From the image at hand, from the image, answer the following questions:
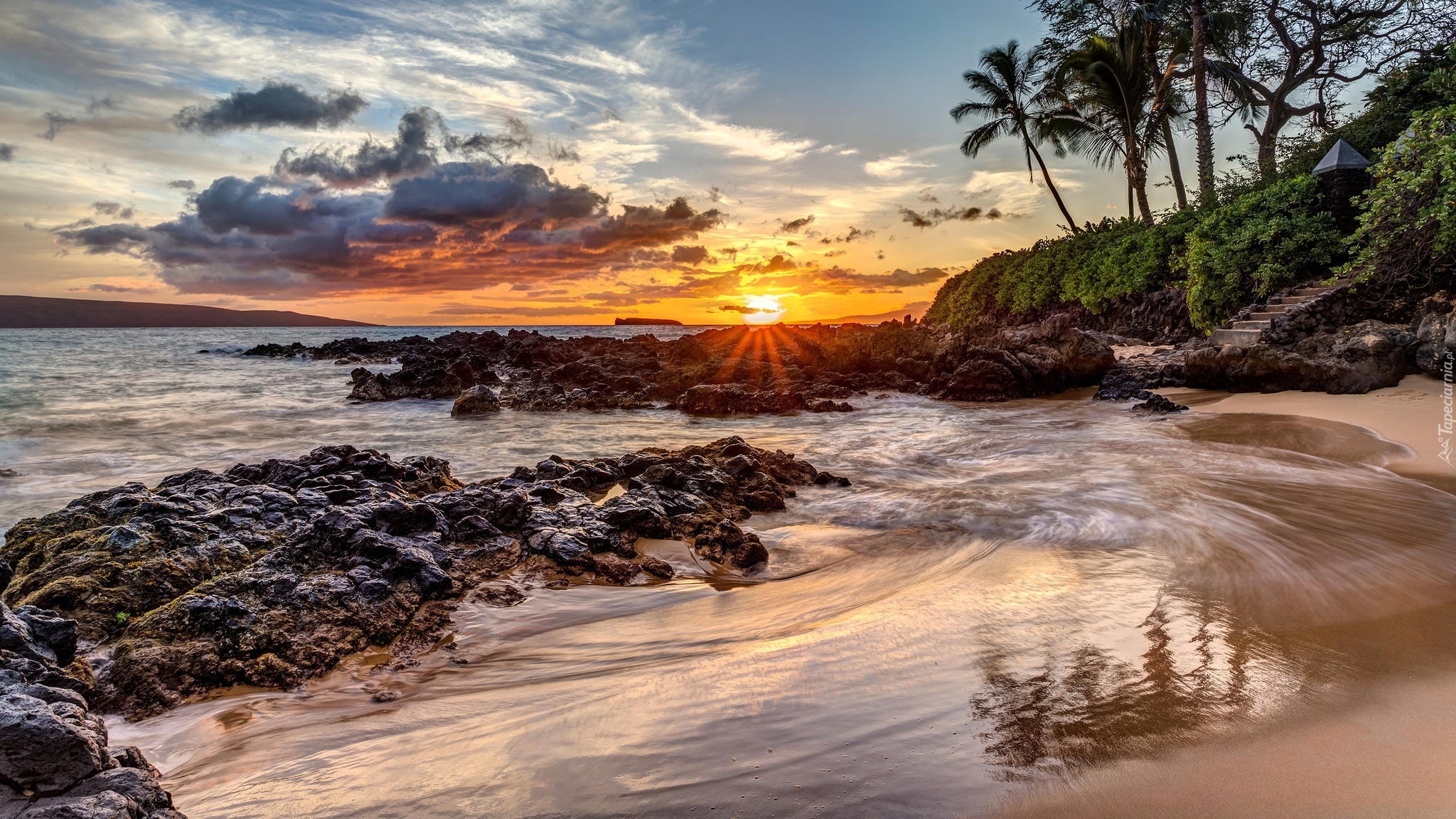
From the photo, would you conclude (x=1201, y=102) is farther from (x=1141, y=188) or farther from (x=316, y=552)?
(x=316, y=552)

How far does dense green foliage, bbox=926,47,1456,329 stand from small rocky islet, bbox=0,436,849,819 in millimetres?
10434

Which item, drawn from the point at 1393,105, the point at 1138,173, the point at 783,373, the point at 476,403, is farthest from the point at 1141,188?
the point at 476,403

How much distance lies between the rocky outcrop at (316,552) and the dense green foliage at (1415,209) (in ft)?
32.9

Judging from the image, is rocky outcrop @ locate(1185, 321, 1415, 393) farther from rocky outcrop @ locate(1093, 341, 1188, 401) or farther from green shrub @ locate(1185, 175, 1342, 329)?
green shrub @ locate(1185, 175, 1342, 329)

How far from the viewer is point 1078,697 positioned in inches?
97.3

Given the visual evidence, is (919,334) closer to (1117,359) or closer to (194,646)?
(1117,359)

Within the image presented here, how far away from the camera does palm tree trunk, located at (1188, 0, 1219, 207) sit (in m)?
18.0

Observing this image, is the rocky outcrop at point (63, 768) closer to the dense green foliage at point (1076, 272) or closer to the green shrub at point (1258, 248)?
the green shrub at point (1258, 248)

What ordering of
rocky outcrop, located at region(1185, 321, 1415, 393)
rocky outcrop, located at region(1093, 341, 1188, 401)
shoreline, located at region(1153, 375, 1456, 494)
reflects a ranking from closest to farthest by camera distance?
shoreline, located at region(1153, 375, 1456, 494), rocky outcrop, located at region(1185, 321, 1415, 393), rocky outcrop, located at region(1093, 341, 1188, 401)

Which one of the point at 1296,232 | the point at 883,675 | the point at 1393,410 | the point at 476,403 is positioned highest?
the point at 1296,232

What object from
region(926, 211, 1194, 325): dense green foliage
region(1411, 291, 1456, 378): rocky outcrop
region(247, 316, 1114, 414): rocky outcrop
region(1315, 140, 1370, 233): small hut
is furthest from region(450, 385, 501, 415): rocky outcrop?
region(1315, 140, 1370, 233): small hut

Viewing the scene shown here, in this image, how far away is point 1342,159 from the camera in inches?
476

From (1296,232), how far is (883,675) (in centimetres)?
1470

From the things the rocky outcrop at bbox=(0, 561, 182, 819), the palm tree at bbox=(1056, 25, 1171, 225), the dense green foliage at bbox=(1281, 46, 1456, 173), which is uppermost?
the palm tree at bbox=(1056, 25, 1171, 225)
